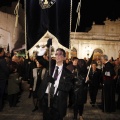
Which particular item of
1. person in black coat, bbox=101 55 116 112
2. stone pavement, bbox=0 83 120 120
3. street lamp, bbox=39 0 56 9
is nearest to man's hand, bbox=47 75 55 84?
stone pavement, bbox=0 83 120 120

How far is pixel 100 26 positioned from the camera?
4088 cm

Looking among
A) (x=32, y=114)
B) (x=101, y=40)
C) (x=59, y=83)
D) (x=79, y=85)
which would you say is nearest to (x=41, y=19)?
(x=79, y=85)

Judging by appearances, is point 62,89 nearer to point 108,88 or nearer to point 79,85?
point 79,85

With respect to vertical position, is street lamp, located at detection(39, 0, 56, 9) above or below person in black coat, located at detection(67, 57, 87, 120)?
above

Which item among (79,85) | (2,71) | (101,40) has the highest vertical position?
(101,40)

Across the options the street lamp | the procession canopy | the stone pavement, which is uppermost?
the street lamp

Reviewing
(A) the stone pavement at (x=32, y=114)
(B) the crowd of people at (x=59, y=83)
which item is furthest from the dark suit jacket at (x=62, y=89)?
(A) the stone pavement at (x=32, y=114)

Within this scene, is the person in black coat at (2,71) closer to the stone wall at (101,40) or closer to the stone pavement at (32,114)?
the stone pavement at (32,114)

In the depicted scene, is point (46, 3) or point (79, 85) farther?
point (46, 3)

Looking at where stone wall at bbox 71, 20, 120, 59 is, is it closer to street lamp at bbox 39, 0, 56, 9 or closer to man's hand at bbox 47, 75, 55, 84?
street lamp at bbox 39, 0, 56, 9

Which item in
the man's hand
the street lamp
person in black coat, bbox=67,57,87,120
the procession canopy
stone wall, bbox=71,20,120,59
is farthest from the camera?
stone wall, bbox=71,20,120,59

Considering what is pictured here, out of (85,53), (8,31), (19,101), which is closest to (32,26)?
(19,101)

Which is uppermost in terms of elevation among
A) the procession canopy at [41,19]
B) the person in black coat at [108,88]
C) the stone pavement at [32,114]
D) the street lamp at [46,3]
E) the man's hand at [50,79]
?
the street lamp at [46,3]

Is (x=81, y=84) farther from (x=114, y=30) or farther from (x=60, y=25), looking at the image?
(x=114, y=30)
